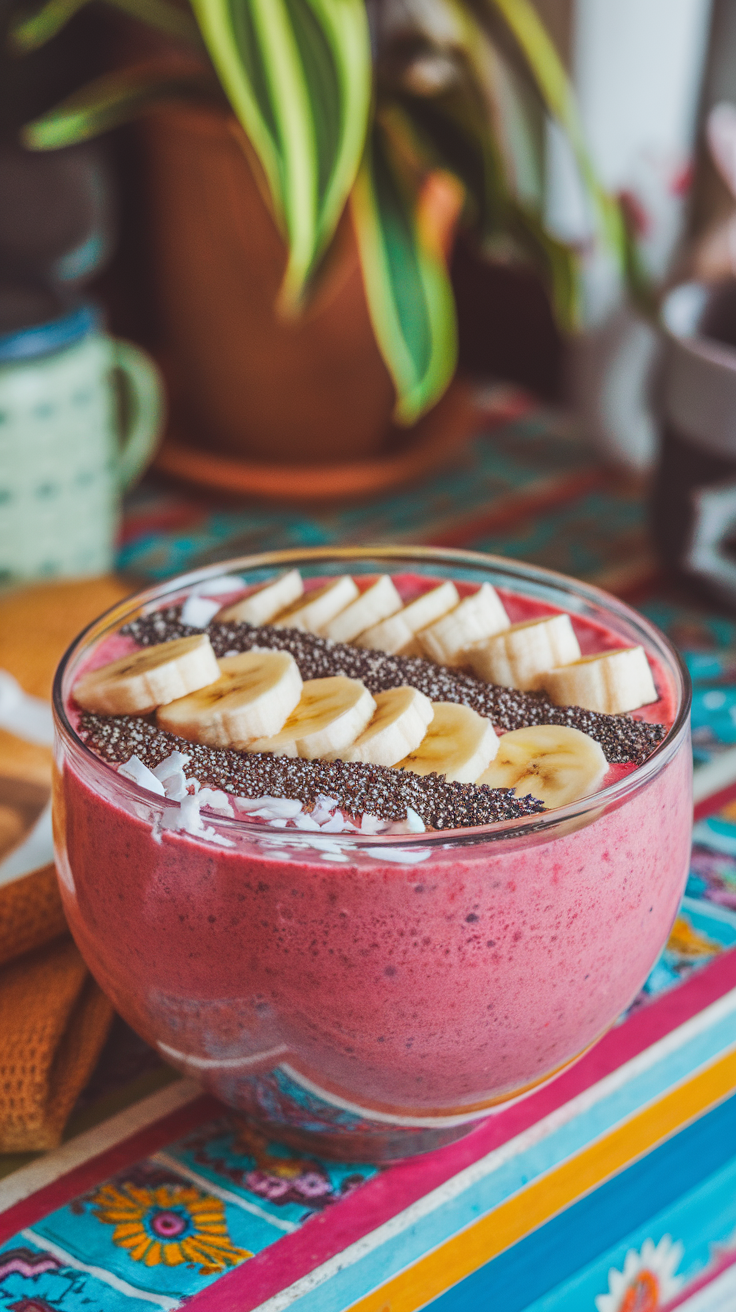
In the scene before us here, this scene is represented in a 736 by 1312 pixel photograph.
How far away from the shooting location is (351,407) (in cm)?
126

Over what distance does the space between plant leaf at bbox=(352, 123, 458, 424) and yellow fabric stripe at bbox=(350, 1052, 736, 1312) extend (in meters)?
0.65

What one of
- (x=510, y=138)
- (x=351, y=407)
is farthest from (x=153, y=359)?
(x=510, y=138)

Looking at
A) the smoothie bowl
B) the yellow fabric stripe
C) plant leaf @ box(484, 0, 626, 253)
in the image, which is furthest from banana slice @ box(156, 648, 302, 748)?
plant leaf @ box(484, 0, 626, 253)

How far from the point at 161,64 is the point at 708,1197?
1.05 meters

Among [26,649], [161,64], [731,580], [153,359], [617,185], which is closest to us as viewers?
[26,649]

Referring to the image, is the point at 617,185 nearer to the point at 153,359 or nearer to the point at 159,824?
the point at 153,359

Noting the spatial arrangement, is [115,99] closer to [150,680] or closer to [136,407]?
[136,407]

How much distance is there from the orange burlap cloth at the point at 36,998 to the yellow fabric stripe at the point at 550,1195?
158 mm

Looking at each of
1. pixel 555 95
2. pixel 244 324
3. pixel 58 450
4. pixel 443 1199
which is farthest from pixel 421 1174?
pixel 555 95

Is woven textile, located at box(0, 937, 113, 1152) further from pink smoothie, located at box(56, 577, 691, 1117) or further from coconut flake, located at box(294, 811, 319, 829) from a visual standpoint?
coconut flake, located at box(294, 811, 319, 829)

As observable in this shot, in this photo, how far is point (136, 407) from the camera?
3.78ft

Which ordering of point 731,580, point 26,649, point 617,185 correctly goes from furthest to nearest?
point 617,185 → point 731,580 → point 26,649

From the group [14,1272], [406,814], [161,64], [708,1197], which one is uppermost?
[161,64]

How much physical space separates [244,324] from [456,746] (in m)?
0.81
